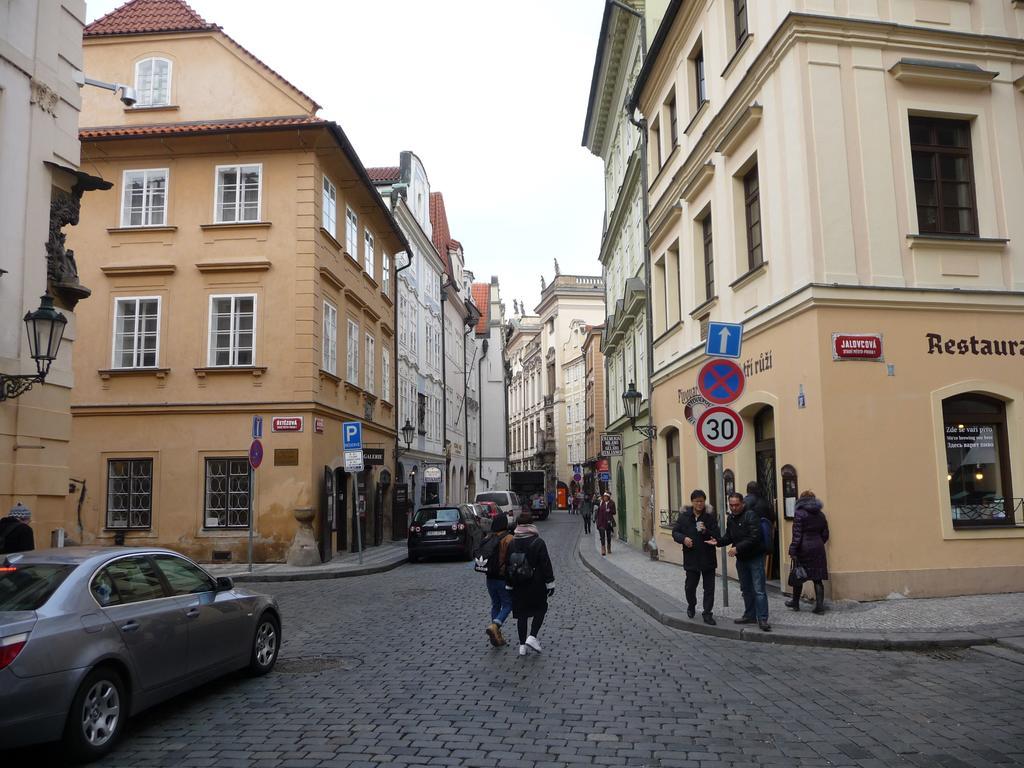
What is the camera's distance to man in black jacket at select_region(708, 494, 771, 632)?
10.2m

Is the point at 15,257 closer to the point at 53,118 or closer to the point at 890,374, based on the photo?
the point at 53,118

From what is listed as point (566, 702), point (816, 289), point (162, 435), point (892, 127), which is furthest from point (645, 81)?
point (566, 702)

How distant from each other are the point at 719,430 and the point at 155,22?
20603 mm

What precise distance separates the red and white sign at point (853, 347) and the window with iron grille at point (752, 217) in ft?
9.15

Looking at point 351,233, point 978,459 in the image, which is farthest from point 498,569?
point 351,233

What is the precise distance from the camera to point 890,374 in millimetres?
11898

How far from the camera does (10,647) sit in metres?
5.25

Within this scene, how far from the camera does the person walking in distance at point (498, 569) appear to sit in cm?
981

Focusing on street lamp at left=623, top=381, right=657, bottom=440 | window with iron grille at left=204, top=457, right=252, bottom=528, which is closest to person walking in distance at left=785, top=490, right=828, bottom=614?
street lamp at left=623, top=381, right=657, bottom=440

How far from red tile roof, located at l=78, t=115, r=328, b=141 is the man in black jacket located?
1537 cm

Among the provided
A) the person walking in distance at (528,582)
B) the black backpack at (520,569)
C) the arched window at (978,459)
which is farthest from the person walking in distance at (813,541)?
the black backpack at (520,569)

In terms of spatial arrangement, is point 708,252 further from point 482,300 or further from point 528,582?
point 482,300

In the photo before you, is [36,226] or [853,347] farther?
[36,226]

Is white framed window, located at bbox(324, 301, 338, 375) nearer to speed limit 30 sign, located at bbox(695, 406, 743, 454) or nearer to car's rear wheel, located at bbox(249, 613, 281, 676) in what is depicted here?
speed limit 30 sign, located at bbox(695, 406, 743, 454)
